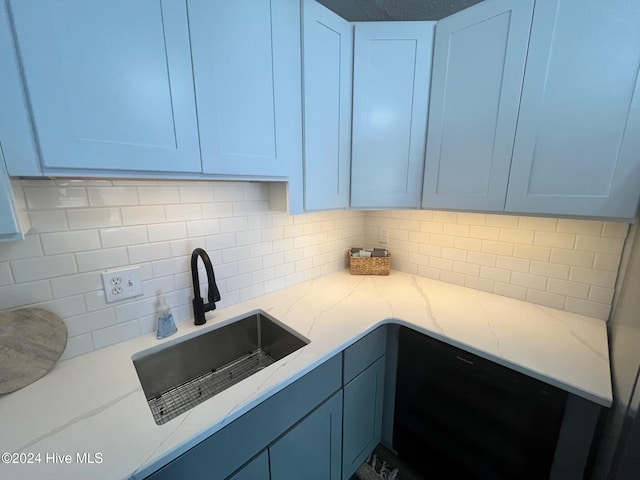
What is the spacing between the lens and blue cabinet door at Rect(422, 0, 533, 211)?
3.21ft

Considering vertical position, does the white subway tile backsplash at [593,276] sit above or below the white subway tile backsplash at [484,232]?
below

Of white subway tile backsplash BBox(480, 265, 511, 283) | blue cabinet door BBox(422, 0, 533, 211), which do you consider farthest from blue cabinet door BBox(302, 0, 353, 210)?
white subway tile backsplash BBox(480, 265, 511, 283)

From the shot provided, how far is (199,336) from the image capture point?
1076 mm

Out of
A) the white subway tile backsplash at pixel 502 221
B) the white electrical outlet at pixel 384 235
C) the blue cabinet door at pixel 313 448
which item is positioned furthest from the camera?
the white electrical outlet at pixel 384 235

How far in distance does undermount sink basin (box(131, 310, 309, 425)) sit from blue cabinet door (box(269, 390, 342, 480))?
266 millimetres

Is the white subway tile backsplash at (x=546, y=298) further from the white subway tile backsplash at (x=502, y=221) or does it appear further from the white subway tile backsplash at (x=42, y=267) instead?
the white subway tile backsplash at (x=42, y=267)

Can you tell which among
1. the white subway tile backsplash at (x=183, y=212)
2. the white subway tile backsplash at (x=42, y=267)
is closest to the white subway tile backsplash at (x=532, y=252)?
the white subway tile backsplash at (x=183, y=212)

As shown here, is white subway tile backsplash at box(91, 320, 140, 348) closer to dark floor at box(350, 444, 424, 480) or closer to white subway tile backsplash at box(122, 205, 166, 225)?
white subway tile backsplash at box(122, 205, 166, 225)

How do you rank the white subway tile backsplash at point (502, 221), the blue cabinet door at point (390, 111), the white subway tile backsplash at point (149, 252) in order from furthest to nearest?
the white subway tile backsplash at point (502, 221) → the blue cabinet door at point (390, 111) → the white subway tile backsplash at point (149, 252)

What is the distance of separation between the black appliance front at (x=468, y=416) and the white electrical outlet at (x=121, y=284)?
115 centimetres

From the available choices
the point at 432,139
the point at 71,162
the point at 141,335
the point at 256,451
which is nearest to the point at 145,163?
the point at 71,162

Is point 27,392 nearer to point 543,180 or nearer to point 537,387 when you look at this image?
point 537,387

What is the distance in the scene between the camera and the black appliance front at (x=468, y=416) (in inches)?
35.4

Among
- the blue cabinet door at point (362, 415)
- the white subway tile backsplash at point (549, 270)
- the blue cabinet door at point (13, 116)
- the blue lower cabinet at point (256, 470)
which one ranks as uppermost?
the blue cabinet door at point (13, 116)
